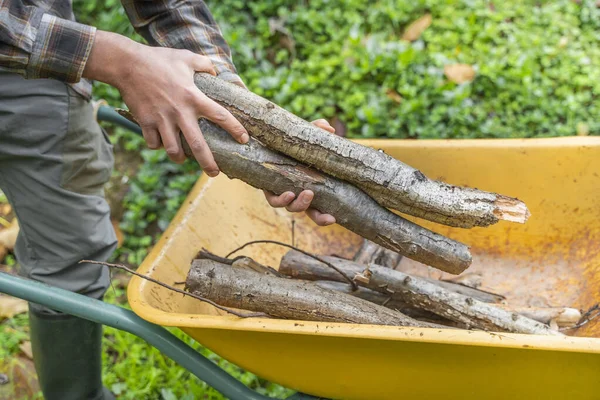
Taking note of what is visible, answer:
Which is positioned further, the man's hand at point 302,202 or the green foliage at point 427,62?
the green foliage at point 427,62

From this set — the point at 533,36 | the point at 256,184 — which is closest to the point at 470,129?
the point at 533,36

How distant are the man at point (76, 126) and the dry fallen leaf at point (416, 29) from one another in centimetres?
174

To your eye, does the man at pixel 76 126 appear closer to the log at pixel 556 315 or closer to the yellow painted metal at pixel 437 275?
the yellow painted metal at pixel 437 275

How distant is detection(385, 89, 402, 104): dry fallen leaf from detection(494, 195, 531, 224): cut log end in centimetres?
156

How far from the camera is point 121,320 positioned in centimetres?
147

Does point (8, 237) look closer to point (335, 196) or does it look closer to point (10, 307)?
point (10, 307)

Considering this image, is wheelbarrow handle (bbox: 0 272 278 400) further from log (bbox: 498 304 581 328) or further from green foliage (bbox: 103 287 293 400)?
log (bbox: 498 304 581 328)

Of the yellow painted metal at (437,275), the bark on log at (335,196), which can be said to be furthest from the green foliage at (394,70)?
the bark on log at (335,196)

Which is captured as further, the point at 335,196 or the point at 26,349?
the point at 26,349

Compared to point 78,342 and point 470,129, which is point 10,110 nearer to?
point 78,342

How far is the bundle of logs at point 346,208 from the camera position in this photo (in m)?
1.51

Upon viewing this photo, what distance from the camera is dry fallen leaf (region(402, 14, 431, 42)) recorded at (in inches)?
129

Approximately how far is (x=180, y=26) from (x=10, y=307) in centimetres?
144

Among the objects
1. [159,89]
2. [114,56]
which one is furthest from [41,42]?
[159,89]
